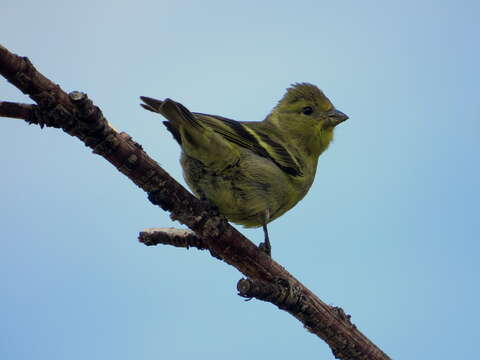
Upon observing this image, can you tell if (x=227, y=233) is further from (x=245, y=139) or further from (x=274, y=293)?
(x=245, y=139)

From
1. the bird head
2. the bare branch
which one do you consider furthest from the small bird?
the bare branch

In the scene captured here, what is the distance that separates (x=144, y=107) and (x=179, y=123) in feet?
0.93

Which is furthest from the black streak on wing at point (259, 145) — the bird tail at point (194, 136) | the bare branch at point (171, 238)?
the bare branch at point (171, 238)

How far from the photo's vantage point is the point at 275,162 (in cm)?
555

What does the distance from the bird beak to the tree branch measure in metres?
2.57

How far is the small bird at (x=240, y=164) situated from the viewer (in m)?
4.56

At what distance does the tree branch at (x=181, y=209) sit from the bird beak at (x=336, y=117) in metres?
2.57

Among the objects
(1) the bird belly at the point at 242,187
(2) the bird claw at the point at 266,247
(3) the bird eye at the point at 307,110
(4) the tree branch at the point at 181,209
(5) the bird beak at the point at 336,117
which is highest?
(3) the bird eye at the point at 307,110

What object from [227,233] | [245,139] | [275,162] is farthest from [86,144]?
[275,162]

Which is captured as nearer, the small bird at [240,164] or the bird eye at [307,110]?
the small bird at [240,164]

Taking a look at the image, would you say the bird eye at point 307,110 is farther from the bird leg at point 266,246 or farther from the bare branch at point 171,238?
the bare branch at point 171,238

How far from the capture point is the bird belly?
16.1 feet

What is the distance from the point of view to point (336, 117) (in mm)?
6703

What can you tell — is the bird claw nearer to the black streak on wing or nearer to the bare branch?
the bare branch
